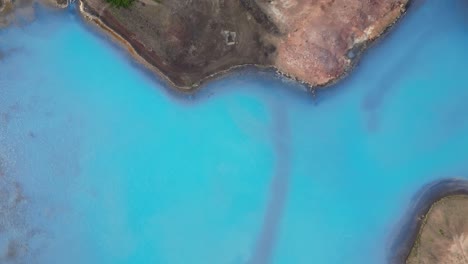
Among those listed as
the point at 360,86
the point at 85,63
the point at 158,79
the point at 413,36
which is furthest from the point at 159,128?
the point at 413,36

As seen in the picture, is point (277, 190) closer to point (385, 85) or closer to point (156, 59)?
point (385, 85)

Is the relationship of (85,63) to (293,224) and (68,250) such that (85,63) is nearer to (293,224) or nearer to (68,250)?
(68,250)

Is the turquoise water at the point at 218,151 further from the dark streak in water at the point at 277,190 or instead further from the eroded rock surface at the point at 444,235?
the eroded rock surface at the point at 444,235

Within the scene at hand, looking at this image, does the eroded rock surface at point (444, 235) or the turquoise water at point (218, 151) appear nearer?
the eroded rock surface at point (444, 235)

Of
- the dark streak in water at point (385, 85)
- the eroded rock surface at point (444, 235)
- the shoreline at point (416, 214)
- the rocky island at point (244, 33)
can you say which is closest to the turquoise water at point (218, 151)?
the dark streak in water at point (385, 85)

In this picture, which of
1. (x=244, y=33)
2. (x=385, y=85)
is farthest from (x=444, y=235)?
(x=244, y=33)

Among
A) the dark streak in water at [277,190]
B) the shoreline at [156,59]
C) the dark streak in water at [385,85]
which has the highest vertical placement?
the dark streak in water at [385,85]

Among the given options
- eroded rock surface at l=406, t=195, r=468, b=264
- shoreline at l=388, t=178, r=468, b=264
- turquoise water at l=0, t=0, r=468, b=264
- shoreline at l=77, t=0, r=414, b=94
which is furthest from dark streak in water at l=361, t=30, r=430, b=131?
eroded rock surface at l=406, t=195, r=468, b=264
